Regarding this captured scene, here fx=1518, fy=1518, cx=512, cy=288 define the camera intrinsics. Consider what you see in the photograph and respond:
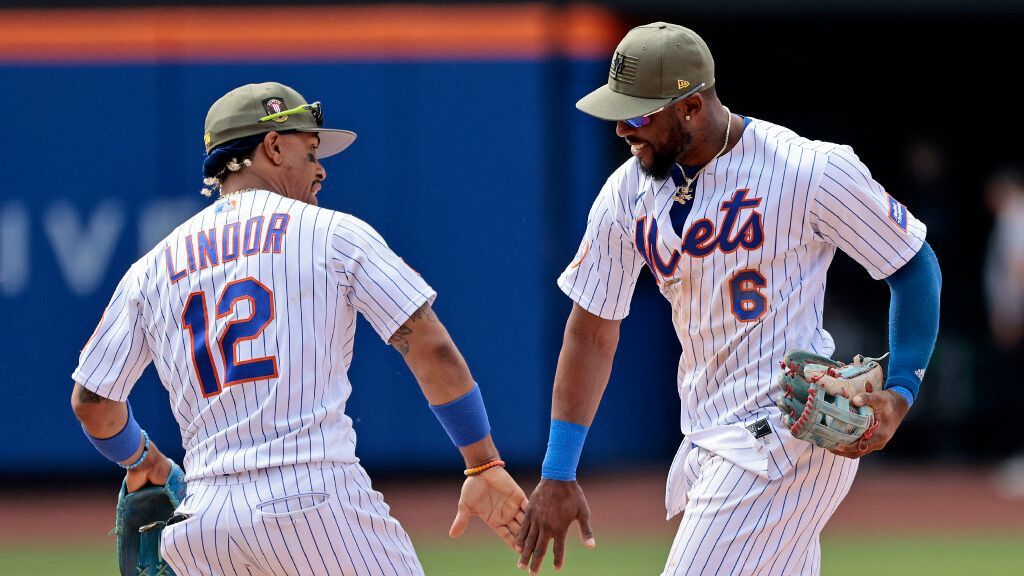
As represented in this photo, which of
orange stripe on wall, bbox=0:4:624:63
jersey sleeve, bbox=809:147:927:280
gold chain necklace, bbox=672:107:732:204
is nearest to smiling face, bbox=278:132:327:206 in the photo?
gold chain necklace, bbox=672:107:732:204

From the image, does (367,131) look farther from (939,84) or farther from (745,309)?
(745,309)

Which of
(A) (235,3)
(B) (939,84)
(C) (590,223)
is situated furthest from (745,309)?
(B) (939,84)

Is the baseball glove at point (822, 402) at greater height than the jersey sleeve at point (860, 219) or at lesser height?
lesser

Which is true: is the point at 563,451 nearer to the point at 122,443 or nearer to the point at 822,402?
the point at 822,402

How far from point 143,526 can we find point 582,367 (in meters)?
1.43

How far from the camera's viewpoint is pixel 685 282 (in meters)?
4.46

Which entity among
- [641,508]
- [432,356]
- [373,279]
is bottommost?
[641,508]

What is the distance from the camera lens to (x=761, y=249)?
4336 mm

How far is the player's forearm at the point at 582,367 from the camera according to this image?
15.7 feet

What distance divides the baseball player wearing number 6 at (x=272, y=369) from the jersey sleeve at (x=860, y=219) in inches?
44.6

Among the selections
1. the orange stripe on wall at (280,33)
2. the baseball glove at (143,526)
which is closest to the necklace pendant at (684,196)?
the baseball glove at (143,526)

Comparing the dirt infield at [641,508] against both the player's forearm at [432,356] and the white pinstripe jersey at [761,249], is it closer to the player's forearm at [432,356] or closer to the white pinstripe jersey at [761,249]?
the white pinstripe jersey at [761,249]

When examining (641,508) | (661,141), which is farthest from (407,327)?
(641,508)

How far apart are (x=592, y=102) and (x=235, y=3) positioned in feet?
23.8
